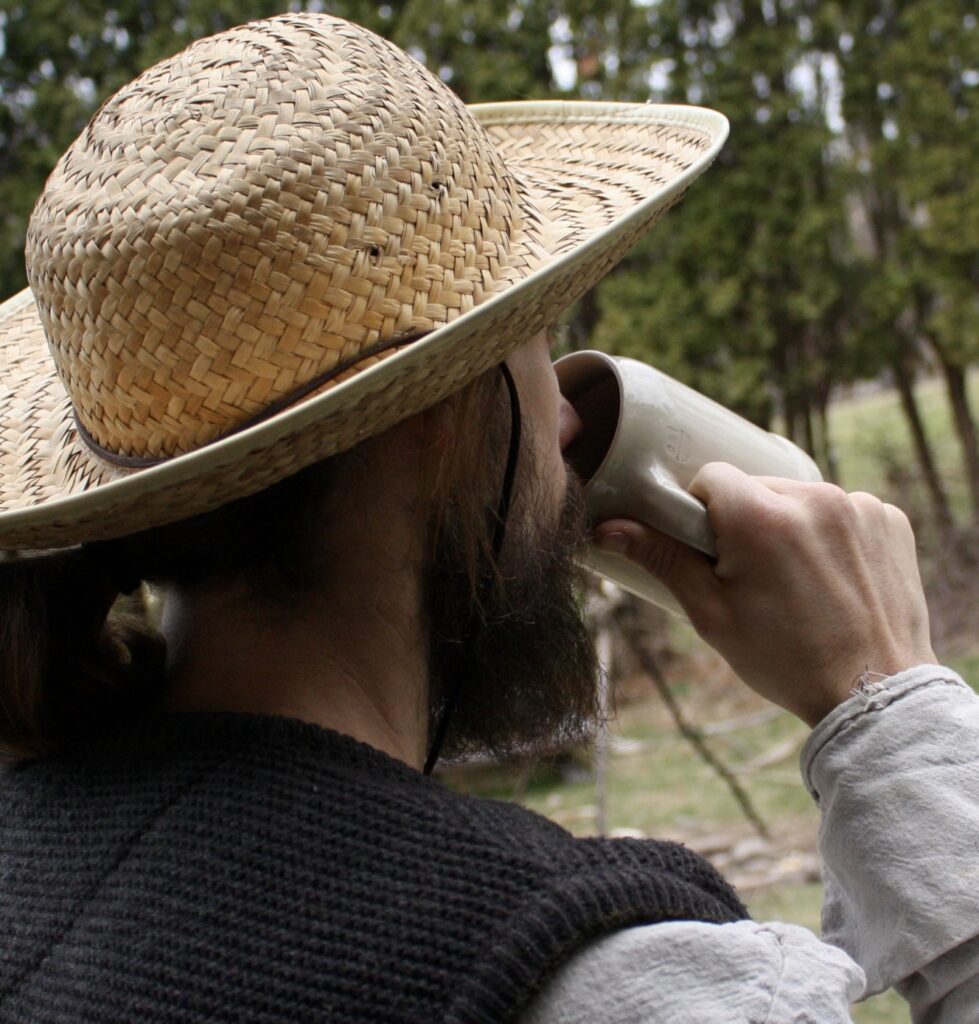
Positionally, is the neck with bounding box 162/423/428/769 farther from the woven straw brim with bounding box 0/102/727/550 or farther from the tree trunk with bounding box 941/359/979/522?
the tree trunk with bounding box 941/359/979/522

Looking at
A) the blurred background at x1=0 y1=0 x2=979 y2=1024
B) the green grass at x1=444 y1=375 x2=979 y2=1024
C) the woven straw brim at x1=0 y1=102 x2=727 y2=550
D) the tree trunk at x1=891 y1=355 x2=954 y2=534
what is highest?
the woven straw brim at x1=0 y1=102 x2=727 y2=550

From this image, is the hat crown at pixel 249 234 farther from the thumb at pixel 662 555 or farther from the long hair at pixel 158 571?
the thumb at pixel 662 555

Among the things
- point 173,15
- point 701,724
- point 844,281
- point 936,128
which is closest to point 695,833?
point 701,724

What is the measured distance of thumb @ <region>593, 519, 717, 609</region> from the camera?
53.2 inches

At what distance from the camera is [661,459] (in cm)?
137

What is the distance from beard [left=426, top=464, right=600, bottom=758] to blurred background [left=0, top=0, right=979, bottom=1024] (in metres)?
3.79

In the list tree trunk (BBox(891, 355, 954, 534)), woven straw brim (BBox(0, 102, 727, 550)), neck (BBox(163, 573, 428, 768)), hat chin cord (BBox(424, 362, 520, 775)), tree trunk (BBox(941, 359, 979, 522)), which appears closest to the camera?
woven straw brim (BBox(0, 102, 727, 550))

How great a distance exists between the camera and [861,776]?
1.13m

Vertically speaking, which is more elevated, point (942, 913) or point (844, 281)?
point (942, 913)

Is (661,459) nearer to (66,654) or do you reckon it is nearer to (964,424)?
(66,654)

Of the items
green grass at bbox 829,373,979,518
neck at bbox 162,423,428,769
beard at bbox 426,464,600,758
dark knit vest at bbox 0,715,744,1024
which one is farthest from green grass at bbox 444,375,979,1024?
dark knit vest at bbox 0,715,744,1024

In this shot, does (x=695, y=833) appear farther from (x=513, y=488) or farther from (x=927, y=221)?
(x=513, y=488)

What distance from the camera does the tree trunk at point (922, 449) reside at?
6.29m

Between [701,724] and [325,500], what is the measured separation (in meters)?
4.94
